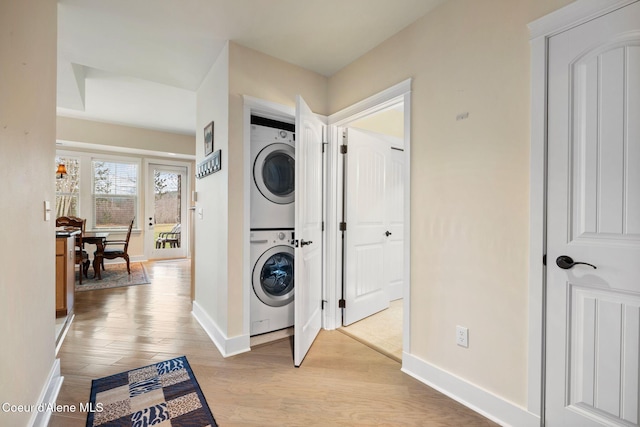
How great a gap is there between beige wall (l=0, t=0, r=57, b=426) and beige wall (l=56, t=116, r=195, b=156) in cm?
448

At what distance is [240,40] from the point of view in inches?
90.8

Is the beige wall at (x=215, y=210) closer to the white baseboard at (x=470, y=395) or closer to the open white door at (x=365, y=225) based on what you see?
the open white door at (x=365, y=225)

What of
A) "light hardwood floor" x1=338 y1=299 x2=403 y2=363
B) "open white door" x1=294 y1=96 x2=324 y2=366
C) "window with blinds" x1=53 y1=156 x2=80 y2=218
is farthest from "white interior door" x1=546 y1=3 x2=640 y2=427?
"window with blinds" x1=53 y1=156 x2=80 y2=218

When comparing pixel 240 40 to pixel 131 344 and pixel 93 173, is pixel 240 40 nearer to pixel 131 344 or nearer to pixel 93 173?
pixel 131 344

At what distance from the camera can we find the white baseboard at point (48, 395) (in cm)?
141

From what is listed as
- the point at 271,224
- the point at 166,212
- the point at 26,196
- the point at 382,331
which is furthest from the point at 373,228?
the point at 166,212

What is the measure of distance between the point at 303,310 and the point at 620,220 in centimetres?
188

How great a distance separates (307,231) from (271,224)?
20.1 inches

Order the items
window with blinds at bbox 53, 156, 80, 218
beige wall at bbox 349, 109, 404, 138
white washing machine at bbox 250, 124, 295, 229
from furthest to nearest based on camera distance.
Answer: window with blinds at bbox 53, 156, 80, 218 < beige wall at bbox 349, 109, 404, 138 < white washing machine at bbox 250, 124, 295, 229

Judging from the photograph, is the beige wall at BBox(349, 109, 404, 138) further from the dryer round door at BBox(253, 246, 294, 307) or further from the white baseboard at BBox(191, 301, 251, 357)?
the white baseboard at BBox(191, 301, 251, 357)

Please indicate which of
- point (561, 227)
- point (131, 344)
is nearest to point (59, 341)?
point (131, 344)

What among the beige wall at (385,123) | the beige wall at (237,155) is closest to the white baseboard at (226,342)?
the beige wall at (237,155)

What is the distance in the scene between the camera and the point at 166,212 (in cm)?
679

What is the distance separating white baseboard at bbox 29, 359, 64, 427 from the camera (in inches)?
55.5
